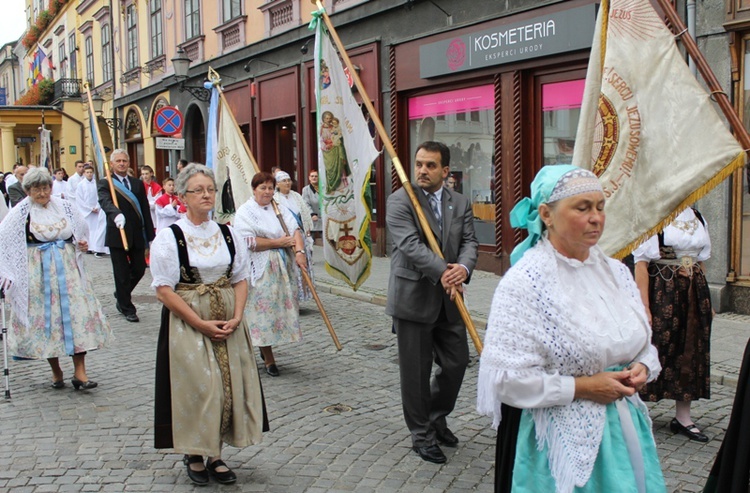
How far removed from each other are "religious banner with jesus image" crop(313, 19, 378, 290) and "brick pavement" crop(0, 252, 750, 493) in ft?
3.61

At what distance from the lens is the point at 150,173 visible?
15359 mm

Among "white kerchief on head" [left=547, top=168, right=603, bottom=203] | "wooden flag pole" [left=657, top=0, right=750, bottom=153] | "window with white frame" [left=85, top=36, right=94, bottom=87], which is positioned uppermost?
"window with white frame" [left=85, top=36, right=94, bottom=87]

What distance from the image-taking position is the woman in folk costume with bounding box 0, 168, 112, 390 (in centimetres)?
648

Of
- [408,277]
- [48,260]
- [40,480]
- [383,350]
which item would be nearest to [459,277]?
[408,277]

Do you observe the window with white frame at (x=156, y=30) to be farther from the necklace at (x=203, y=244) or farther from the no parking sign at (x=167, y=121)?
the necklace at (x=203, y=244)

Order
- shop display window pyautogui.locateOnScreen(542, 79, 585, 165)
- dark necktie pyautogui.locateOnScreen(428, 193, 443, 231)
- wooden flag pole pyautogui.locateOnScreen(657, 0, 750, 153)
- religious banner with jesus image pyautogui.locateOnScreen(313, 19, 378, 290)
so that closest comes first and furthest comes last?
wooden flag pole pyautogui.locateOnScreen(657, 0, 750, 153) → dark necktie pyautogui.locateOnScreen(428, 193, 443, 231) → religious banner with jesus image pyautogui.locateOnScreen(313, 19, 378, 290) → shop display window pyautogui.locateOnScreen(542, 79, 585, 165)

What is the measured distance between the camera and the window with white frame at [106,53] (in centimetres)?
3177

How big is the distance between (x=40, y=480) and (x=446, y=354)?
2476mm

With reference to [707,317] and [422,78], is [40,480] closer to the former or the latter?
[707,317]

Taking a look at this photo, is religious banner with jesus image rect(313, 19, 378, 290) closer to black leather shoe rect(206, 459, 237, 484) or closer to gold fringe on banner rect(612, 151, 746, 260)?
black leather shoe rect(206, 459, 237, 484)

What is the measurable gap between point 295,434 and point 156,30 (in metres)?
23.7

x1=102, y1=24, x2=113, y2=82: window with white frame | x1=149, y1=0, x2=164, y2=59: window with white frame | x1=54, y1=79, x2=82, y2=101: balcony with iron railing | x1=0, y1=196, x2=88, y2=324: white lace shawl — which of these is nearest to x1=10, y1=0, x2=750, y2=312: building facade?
x1=149, y1=0, x2=164, y2=59: window with white frame

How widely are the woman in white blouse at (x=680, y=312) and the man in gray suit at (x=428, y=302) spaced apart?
1.22 m

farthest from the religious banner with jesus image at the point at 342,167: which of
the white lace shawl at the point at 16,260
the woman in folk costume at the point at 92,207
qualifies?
the woman in folk costume at the point at 92,207
